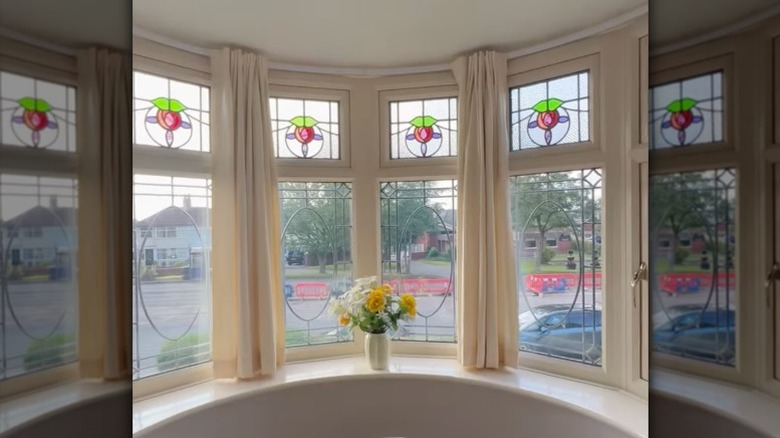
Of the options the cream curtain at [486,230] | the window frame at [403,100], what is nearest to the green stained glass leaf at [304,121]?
the window frame at [403,100]

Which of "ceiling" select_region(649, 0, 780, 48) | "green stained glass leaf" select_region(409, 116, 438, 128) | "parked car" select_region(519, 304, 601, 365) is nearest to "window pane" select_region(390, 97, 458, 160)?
"green stained glass leaf" select_region(409, 116, 438, 128)

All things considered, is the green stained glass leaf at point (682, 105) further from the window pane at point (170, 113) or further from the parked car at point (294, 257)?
the parked car at point (294, 257)

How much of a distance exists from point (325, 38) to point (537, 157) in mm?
1223

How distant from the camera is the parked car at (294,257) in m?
2.46

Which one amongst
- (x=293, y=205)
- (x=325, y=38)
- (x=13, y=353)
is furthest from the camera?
(x=293, y=205)

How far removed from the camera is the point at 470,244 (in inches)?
87.7

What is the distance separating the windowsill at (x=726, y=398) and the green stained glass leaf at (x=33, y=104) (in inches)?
19.2

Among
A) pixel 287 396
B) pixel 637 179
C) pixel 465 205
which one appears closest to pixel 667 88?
pixel 637 179

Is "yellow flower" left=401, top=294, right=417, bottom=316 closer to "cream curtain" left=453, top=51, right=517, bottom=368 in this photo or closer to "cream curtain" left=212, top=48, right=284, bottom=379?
"cream curtain" left=453, top=51, right=517, bottom=368

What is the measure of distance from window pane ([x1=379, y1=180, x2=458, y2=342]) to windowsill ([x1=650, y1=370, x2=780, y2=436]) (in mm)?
2135

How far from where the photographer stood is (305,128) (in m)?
2.50

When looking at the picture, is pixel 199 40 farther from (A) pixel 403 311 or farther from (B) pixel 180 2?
(A) pixel 403 311

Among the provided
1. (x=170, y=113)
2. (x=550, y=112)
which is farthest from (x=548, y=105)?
(x=170, y=113)

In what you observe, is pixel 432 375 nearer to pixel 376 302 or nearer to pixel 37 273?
pixel 376 302
